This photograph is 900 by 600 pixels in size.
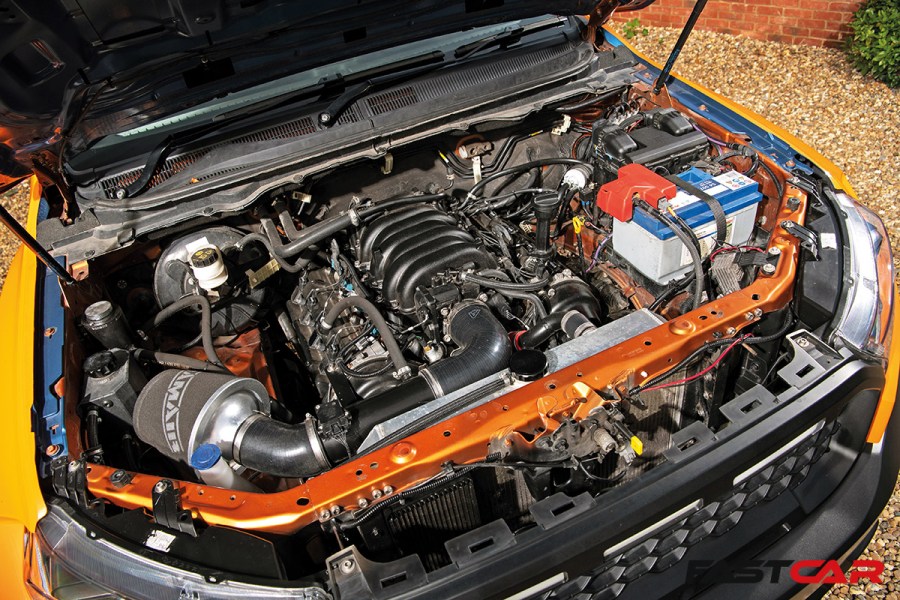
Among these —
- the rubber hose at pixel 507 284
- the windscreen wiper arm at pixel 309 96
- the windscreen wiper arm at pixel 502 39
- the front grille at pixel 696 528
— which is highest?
the windscreen wiper arm at pixel 502 39

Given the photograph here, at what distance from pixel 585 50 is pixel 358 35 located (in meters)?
1.00

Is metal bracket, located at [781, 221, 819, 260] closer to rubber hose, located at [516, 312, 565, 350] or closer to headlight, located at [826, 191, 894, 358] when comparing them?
headlight, located at [826, 191, 894, 358]

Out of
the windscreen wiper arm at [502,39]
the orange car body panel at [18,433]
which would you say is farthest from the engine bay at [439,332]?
the windscreen wiper arm at [502,39]

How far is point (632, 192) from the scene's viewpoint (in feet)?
7.20

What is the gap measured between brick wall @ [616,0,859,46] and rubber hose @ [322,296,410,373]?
17.4 feet

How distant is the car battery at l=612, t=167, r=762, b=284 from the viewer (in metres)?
2.15

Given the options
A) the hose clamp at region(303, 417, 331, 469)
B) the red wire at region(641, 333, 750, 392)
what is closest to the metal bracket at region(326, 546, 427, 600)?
the hose clamp at region(303, 417, 331, 469)

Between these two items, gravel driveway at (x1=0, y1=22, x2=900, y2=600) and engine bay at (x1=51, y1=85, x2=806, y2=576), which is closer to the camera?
engine bay at (x1=51, y1=85, x2=806, y2=576)

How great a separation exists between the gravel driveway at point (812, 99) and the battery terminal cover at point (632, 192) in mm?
2482

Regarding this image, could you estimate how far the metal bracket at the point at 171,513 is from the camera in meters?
1.56

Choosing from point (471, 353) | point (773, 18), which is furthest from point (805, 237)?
point (773, 18)

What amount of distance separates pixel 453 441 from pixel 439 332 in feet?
2.39

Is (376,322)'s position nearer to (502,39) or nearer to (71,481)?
(71,481)

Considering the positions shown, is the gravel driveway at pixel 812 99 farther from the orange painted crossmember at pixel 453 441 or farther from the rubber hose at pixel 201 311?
the rubber hose at pixel 201 311
